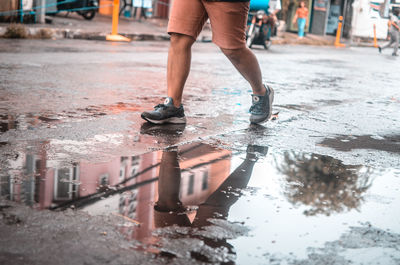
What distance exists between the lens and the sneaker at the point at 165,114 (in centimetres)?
430

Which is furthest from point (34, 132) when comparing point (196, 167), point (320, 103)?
point (320, 103)

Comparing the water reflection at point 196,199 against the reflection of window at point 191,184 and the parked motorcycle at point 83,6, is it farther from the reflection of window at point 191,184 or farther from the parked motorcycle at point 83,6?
the parked motorcycle at point 83,6

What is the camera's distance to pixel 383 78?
980 cm

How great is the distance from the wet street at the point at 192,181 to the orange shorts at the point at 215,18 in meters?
0.63

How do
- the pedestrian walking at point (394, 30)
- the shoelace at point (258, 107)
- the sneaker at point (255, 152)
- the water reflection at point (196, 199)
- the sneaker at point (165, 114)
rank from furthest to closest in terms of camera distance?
1. the pedestrian walking at point (394, 30)
2. the shoelace at point (258, 107)
3. the sneaker at point (165, 114)
4. the sneaker at point (255, 152)
5. the water reflection at point (196, 199)

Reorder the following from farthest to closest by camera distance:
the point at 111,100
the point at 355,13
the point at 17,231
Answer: the point at 355,13
the point at 111,100
the point at 17,231

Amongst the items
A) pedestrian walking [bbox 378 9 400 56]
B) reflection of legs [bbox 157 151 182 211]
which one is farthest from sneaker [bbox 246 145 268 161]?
pedestrian walking [bbox 378 9 400 56]

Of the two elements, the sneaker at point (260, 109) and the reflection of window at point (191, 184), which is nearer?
the reflection of window at point (191, 184)

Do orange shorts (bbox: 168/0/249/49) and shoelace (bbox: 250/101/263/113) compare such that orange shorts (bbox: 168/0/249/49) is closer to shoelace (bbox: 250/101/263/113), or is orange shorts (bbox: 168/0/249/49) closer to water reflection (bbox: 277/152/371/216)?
shoelace (bbox: 250/101/263/113)

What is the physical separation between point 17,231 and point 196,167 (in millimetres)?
1240

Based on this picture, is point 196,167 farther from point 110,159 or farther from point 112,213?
point 112,213

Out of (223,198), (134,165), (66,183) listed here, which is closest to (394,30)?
(134,165)

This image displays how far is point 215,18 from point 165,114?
0.73m

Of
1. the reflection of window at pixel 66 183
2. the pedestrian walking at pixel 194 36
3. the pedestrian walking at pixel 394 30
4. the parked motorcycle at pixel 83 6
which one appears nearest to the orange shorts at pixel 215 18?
the pedestrian walking at pixel 194 36
